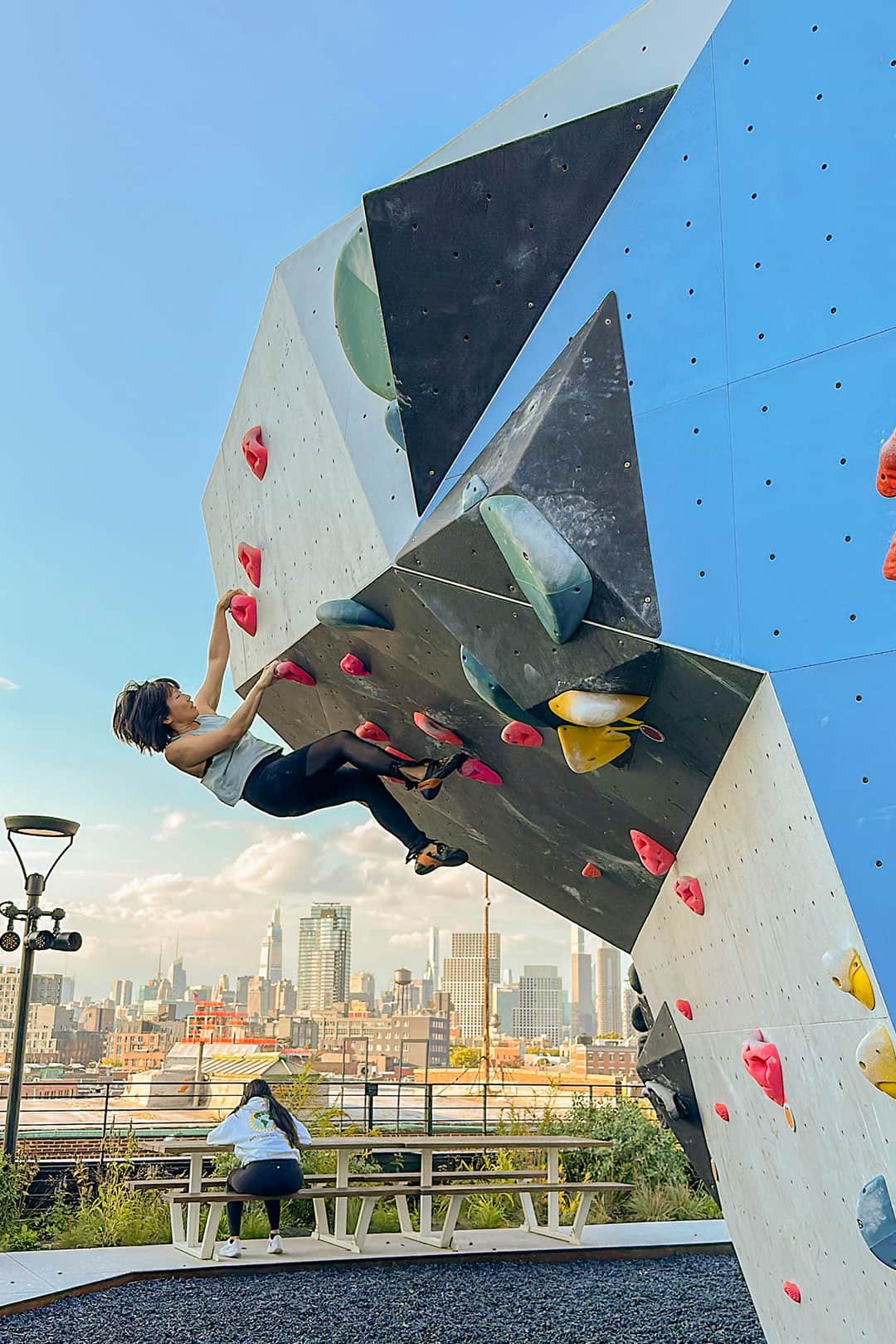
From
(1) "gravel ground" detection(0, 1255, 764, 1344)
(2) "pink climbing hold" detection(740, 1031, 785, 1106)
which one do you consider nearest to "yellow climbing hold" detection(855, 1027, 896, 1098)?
(2) "pink climbing hold" detection(740, 1031, 785, 1106)

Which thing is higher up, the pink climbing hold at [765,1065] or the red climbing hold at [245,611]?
the red climbing hold at [245,611]

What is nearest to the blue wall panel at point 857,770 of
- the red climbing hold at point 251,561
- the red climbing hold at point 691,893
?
the red climbing hold at point 691,893

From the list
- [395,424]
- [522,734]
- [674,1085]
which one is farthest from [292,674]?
[674,1085]

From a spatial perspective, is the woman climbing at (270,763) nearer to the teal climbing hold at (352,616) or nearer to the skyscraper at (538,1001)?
the teal climbing hold at (352,616)

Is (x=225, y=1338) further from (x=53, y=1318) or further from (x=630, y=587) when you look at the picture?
(x=630, y=587)

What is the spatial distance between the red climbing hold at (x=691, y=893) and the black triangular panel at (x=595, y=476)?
1.23 metres

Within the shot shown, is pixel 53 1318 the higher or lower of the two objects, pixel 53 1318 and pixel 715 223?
the lower

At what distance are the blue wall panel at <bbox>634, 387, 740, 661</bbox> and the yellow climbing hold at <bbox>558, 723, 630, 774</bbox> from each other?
52 centimetres

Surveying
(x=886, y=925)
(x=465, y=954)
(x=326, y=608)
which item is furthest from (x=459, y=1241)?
(x=465, y=954)

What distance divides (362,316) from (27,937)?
641 centimetres

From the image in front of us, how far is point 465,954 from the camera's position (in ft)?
258

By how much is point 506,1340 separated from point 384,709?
12.0 ft

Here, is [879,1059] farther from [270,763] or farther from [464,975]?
[464,975]

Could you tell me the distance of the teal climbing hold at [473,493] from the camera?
308cm
